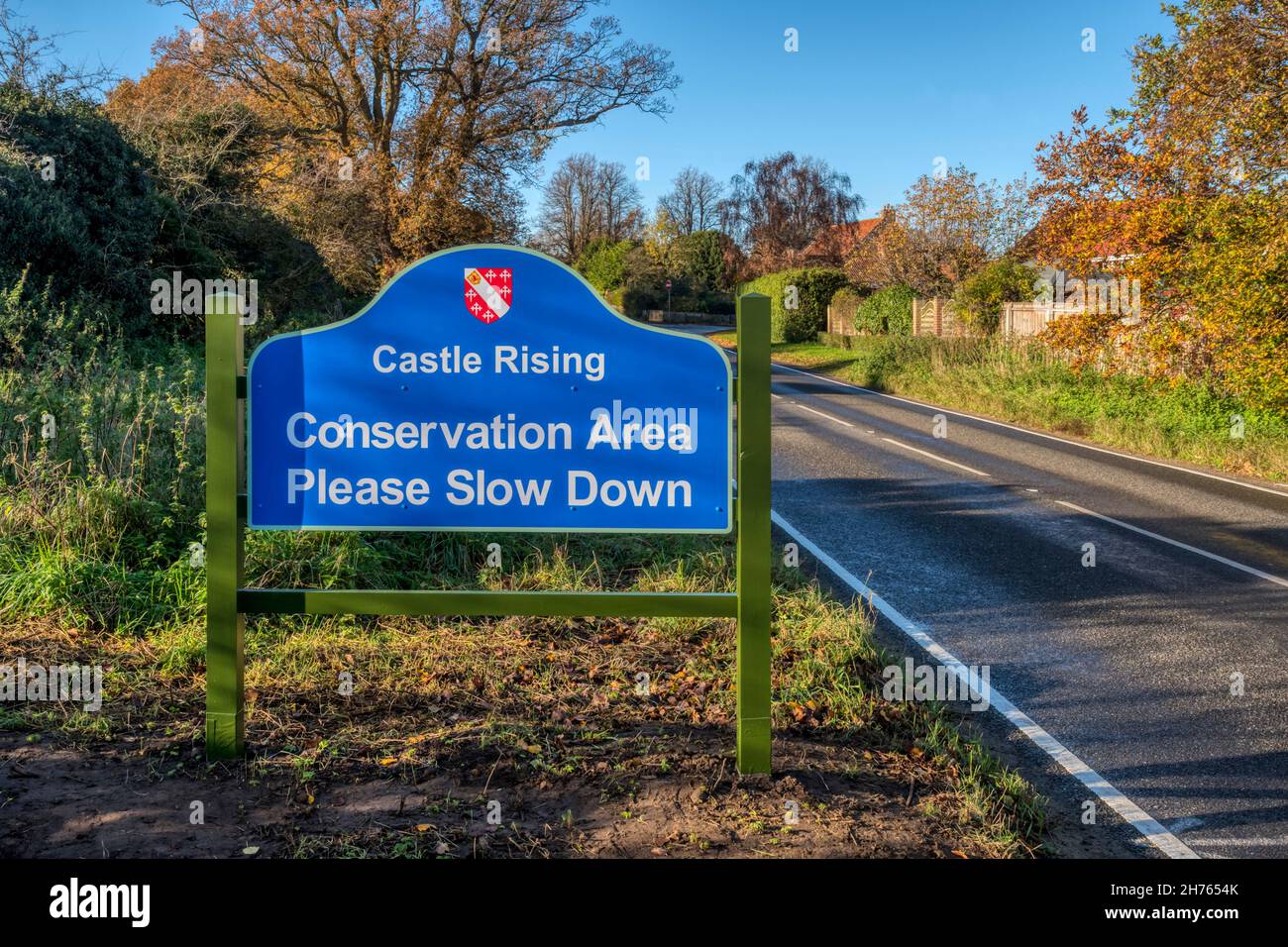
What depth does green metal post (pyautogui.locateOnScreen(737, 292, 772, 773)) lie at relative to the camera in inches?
165

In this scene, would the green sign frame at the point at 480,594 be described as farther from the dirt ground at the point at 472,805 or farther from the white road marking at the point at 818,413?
the white road marking at the point at 818,413

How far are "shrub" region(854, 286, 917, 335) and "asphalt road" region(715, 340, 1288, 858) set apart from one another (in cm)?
2127

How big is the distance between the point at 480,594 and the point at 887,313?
3511 cm

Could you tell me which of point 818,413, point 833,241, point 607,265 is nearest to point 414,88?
point 818,413

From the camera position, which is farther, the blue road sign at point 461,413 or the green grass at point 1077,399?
the green grass at point 1077,399

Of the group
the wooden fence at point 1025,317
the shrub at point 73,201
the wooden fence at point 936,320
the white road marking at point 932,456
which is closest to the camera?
the shrub at point 73,201

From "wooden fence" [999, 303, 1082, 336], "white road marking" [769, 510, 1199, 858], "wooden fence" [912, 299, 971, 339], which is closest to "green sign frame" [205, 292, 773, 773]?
"white road marking" [769, 510, 1199, 858]

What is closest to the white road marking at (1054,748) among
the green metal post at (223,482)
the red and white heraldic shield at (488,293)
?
the red and white heraldic shield at (488,293)

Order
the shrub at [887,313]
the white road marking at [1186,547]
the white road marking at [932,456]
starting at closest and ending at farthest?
1. the white road marking at [1186,547]
2. the white road marking at [932,456]
3. the shrub at [887,313]

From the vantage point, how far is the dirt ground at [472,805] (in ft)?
11.7

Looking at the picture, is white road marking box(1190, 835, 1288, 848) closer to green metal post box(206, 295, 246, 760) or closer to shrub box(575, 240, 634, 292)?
green metal post box(206, 295, 246, 760)

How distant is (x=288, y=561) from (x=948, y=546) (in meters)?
5.43

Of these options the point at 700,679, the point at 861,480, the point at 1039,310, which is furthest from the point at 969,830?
the point at 1039,310

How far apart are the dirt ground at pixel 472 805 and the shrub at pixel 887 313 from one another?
32.6 metres
